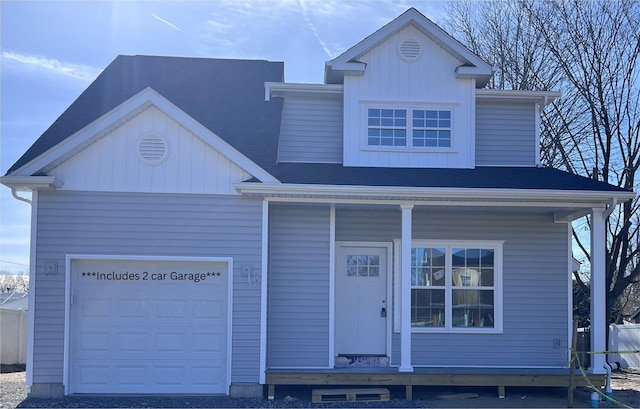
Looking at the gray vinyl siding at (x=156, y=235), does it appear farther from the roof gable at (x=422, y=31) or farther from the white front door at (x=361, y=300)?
the roof gable at (x=422, y=31)

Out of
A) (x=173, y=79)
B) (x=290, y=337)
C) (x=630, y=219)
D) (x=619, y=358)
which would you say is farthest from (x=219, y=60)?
(x=619, y=358)

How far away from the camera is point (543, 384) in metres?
10.8

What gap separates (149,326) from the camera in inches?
414

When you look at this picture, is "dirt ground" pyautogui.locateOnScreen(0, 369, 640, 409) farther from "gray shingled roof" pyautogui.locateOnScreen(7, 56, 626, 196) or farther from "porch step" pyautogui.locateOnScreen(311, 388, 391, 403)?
"gray shingled roof" pyautogui.locateOnScreen(7, 56, 626, 196)

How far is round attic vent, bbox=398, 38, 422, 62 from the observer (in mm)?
12359

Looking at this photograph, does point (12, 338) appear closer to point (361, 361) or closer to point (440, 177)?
point (361, 361)

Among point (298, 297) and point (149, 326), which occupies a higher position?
point (298, 297)

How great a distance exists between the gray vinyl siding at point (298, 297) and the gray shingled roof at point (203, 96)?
4.60 feet

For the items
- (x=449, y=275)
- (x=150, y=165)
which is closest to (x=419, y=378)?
(x=449, y=275)

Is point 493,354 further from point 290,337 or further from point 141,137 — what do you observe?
point 141,137

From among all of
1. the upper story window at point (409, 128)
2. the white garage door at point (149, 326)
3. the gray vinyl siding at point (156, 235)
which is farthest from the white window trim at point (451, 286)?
the white garage door at point (149, 326)

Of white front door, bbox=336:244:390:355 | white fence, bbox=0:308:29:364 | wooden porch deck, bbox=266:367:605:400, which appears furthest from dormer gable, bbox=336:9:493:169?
white fence, bbox=0:308:29:364

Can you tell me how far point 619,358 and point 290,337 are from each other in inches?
421

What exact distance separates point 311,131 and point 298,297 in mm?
3155
